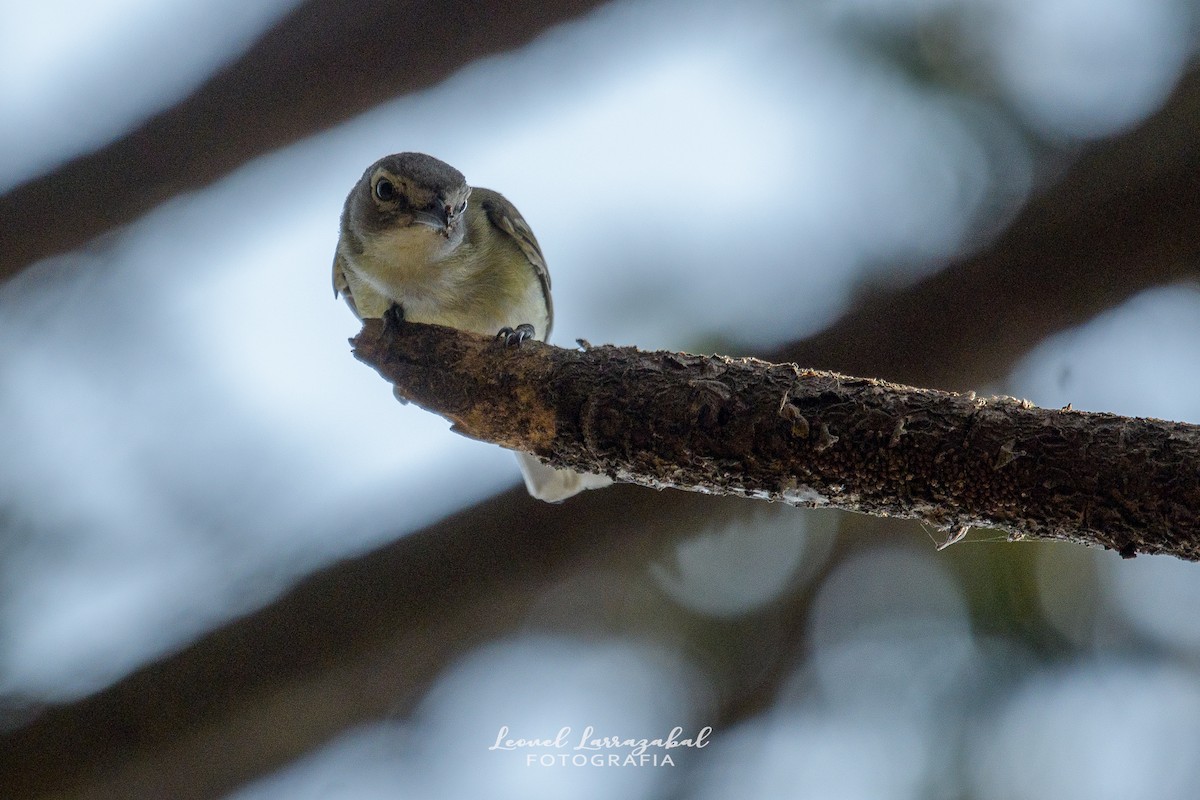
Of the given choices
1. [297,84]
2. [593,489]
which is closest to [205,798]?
[593,489]

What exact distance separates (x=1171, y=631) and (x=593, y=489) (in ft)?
7.06

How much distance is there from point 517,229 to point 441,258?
51cm

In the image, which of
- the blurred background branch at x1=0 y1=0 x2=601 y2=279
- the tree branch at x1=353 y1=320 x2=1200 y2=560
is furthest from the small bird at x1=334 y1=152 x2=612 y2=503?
the tree branch at x1=353 y1=320 x2=1200 y2=560

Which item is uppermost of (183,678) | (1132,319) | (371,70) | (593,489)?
(371,70)

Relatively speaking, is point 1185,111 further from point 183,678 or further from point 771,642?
point 183,678

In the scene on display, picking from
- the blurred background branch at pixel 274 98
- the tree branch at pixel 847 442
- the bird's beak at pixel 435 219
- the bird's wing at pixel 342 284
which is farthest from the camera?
the bird's wing at pixel 342 284

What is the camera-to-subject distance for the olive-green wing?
4090mm

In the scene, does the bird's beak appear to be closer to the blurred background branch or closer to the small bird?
the small bird

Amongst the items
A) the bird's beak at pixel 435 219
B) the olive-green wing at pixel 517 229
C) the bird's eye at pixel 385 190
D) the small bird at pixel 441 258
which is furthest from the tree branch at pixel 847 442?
the olive-green wing at pixel 517 229

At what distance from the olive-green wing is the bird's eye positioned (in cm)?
58

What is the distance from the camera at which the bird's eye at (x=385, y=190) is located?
3.59 meters

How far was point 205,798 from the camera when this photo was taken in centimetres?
386

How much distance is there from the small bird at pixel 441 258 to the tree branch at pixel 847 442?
93 centimetres

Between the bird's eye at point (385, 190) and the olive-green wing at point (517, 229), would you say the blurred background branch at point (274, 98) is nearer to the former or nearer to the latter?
the bird's eye at point (385, 190)
